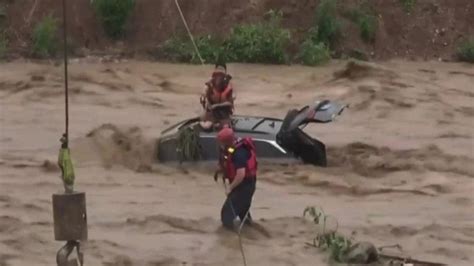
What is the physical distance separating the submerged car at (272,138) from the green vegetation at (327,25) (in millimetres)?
13459

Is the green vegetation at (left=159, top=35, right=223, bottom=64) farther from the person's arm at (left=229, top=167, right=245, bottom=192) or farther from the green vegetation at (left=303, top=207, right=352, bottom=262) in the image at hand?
the person's arm at (left=229, top=167, right=245, bottom=192)

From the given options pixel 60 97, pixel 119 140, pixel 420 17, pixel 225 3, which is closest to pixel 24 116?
pixel 60 97

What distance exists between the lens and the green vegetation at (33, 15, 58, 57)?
1102 inches

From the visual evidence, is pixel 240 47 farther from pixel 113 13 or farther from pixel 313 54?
pixel 113 13

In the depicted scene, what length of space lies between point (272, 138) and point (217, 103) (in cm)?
104

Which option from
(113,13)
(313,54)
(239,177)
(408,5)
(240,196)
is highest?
(408,5)

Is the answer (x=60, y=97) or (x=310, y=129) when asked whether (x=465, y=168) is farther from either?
(x=60, y=97)

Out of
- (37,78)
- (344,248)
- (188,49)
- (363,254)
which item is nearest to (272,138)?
(344,248)

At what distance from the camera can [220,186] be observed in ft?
49.5

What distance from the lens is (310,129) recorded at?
19.0 metres

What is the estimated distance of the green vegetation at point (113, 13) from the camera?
96.6 feet

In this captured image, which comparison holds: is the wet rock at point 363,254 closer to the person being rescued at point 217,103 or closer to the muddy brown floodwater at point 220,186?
the muddy brown floodwater at point 220,186

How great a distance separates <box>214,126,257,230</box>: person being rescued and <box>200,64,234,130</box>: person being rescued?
3.31m

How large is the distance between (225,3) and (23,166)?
47.7 ft
